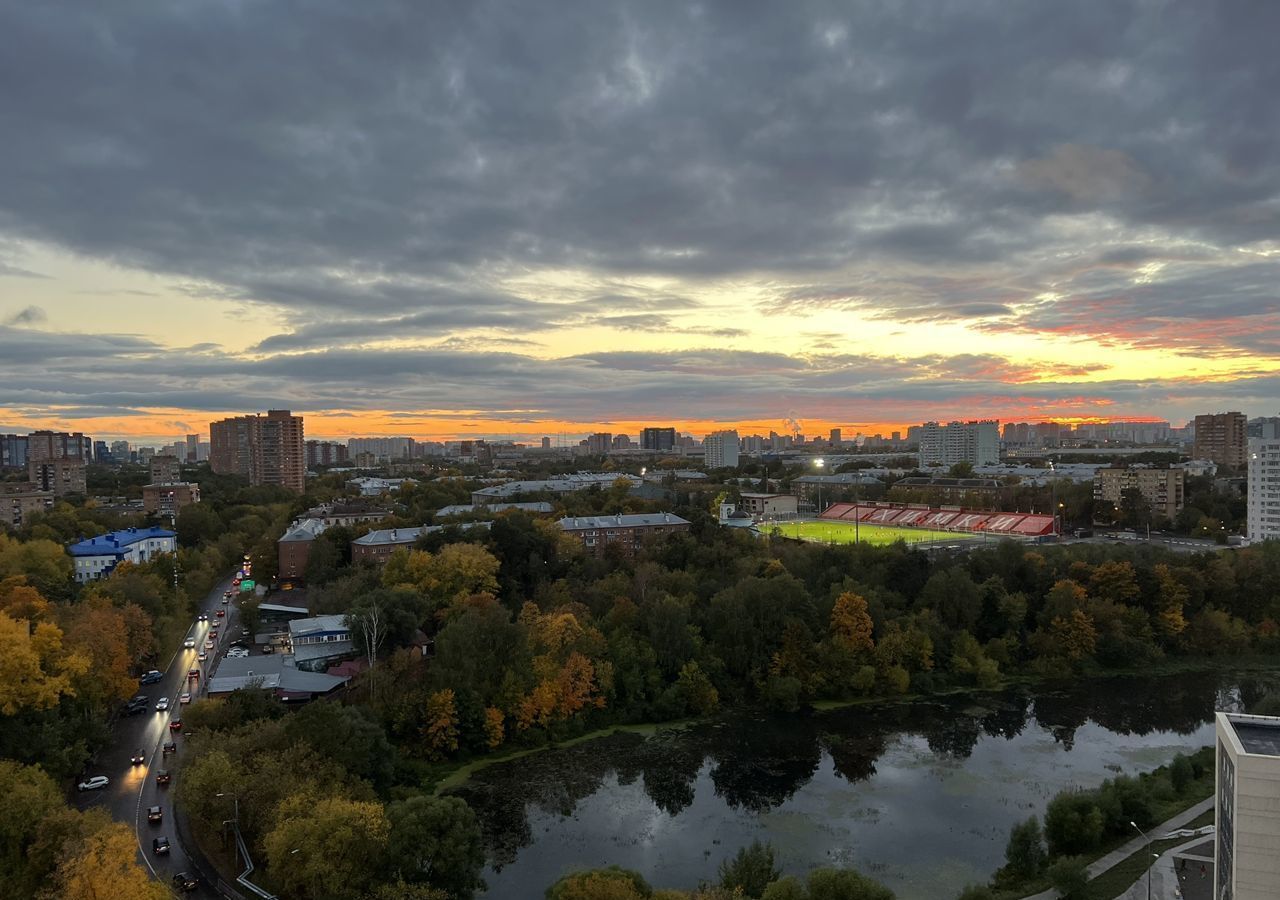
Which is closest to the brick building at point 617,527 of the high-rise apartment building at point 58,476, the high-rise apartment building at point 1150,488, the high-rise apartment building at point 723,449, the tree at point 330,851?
the tree at point 330,851

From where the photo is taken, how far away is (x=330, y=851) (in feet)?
32.2

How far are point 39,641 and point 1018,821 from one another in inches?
667

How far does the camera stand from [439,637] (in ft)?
57.9

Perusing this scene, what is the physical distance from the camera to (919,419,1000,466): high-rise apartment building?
288ft

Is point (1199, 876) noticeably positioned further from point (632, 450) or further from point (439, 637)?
point (632, 450)

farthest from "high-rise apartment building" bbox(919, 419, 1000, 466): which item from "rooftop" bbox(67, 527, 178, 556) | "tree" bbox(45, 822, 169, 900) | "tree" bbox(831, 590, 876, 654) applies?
"tree" bbox(45, 822, 169, 900)

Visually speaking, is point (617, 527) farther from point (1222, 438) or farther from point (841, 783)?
point (1222, 438)

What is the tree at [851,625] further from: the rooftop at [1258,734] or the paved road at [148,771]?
the paved road at [148,771]

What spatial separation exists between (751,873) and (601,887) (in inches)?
85.0

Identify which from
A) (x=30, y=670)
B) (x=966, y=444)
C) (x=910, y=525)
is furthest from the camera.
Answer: (x=966, y=444)

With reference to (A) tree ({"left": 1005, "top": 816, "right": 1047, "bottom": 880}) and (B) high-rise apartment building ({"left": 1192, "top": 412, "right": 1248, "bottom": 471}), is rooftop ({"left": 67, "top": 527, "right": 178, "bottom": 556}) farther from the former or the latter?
(B) high-rise apartment building ({"left": 1192, "top": 412, "right": 1248, "bottom": 471})

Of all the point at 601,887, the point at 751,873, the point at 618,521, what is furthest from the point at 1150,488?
the point at 601,887

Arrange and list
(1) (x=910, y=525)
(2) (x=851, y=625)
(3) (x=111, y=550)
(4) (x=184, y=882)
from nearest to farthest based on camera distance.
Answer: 1. (4) (x=184, y=882)
2. (2) (x=851, y=625)
3. (3) (x=111, y=550)
4. (1) (x=910, y=525)

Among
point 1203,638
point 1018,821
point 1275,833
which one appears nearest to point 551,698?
point 1018,821
